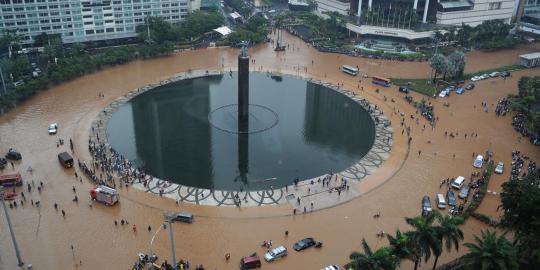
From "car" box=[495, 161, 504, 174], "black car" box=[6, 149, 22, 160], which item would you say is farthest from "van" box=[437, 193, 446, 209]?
"black car" box=[6, 149, 22, 160]

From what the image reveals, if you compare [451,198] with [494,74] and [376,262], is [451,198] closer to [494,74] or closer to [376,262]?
[376,262]

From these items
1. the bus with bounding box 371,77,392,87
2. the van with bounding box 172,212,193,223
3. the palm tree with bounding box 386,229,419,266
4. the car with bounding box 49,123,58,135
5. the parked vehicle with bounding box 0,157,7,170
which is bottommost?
the van with bounding box 172,212,193,223

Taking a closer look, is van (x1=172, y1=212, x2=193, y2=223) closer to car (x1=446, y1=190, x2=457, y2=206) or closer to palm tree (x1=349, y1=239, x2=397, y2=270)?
palm tree (x1=349, y1=239, x2=397, y2=270)

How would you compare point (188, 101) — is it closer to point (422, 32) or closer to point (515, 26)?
point (422, 32)

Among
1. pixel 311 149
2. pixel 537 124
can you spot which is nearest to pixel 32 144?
pixel 311 149

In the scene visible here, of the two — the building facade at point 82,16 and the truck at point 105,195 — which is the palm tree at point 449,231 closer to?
the truck at point 105,195

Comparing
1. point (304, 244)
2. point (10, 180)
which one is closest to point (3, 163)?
point (10, 180)

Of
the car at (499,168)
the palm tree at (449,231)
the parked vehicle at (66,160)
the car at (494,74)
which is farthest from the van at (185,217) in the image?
the car at (494,74)
